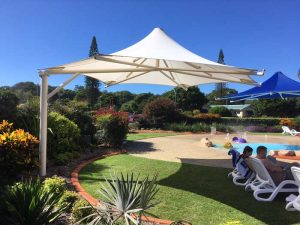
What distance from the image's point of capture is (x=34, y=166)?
7.89 meters

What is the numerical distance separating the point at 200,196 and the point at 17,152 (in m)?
4.17

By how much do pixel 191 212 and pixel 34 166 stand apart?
407 cm

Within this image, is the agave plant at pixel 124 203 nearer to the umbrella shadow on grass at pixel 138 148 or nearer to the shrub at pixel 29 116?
the shrub at pixel 29 116

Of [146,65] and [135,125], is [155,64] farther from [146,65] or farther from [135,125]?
[135,125]

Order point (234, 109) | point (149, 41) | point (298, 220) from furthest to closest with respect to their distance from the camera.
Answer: point (234, 109)
point (149, 41)
point (298, 220)

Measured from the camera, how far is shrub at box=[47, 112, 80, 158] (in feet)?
33.7

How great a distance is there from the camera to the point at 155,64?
10.7 meters

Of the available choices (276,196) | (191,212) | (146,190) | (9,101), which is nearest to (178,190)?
(191,212)

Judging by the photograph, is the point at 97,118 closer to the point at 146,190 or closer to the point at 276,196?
the point at 276,196

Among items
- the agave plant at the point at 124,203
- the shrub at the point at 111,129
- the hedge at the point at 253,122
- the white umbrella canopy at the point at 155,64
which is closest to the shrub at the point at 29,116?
the white umbrella canopy at the point at 155,64

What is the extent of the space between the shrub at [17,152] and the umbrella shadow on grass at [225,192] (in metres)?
3.22

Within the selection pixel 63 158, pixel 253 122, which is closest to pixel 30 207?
pixel 63 158

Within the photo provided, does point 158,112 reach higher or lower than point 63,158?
higher

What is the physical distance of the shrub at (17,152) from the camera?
7105 mm
